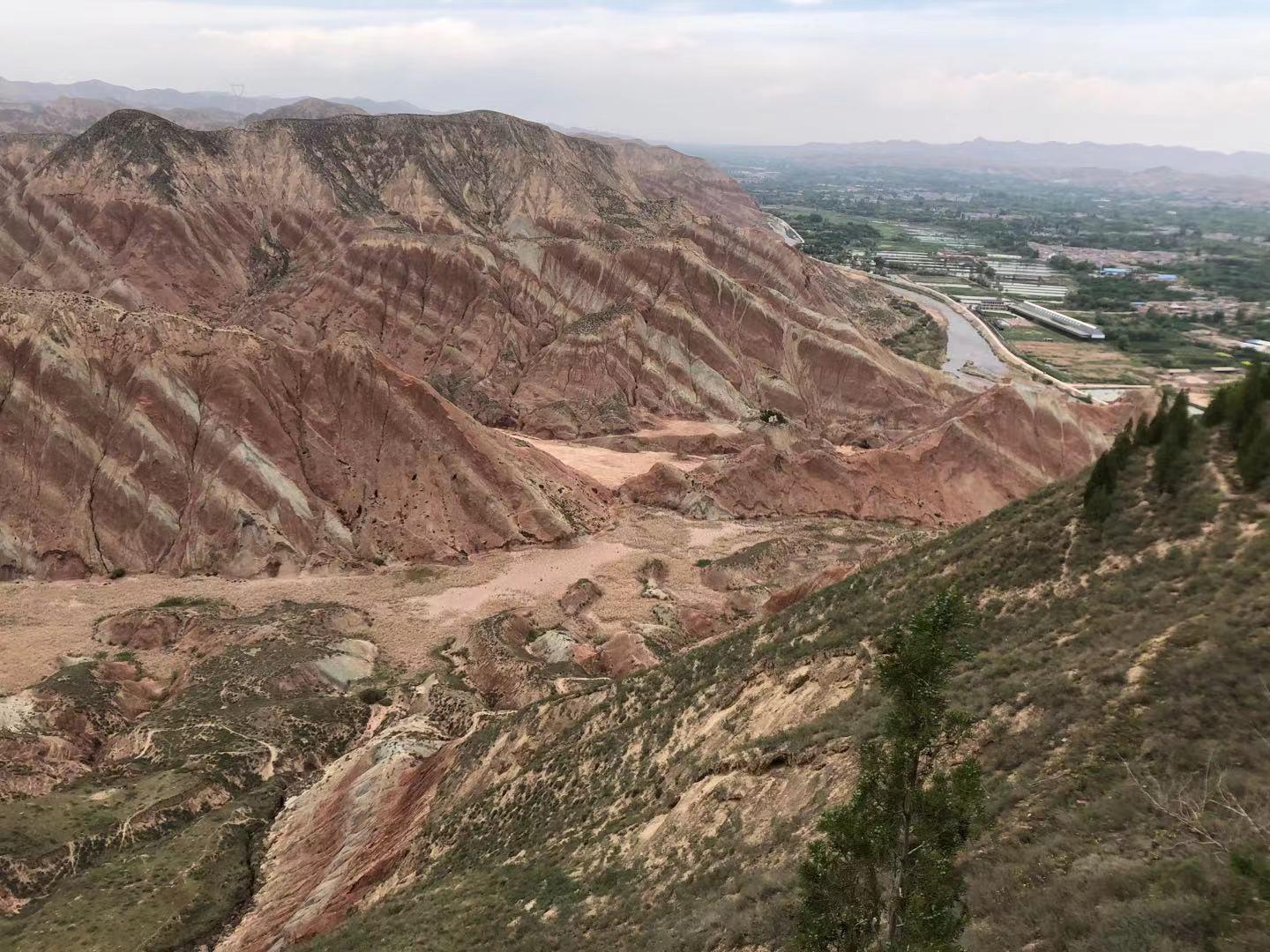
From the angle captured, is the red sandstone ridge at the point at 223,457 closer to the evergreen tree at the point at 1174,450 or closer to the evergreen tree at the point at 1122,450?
the evergreen tree at the point at 1122,450

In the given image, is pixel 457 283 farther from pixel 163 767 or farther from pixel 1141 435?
pixel 1141 435

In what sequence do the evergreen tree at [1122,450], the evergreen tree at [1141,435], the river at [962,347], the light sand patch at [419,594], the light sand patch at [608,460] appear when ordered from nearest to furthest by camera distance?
the evergreen tree at [1122,450], the evergreen tree at [1141,435], the light sand patch at [419,594], the light sand patch at [608,460], the river at [962,347]

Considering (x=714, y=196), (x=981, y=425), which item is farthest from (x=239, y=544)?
(x=714, y=196)

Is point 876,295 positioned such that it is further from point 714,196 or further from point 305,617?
point 305,617

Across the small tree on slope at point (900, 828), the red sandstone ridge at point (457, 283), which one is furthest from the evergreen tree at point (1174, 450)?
the red sandstone ridge at point (457, 283)

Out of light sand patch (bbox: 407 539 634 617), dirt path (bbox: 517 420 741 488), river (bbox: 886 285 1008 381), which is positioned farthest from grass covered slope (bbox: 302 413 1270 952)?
river (bbox: 886 285 1008 381)

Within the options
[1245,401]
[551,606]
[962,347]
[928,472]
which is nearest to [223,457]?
[551,606]

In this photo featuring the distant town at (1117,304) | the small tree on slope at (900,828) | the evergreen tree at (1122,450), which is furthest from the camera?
the distant town at (1117,304)

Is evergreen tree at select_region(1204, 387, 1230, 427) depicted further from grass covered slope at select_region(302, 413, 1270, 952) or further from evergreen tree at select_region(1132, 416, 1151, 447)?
evergreen tree at select_region(1132, 416, 1151, 447)

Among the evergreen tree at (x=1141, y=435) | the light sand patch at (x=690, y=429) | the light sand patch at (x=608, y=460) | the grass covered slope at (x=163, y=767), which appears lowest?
the grass covered slope at (x=163, y=767)
